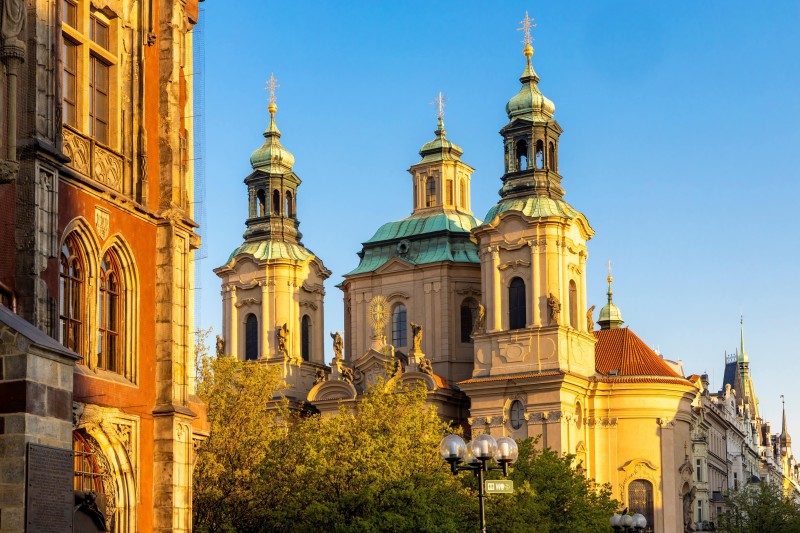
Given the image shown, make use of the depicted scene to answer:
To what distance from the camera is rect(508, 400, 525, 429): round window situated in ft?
246

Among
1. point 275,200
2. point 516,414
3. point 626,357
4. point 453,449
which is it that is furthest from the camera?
point 275,200

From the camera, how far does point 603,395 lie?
257 feet

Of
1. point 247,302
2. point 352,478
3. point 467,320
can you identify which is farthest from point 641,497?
point 352,478

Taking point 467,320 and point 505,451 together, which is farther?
point 467,320

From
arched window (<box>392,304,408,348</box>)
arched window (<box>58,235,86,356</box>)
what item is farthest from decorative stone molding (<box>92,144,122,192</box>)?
arched window (<box>392,304,408,348</box>)

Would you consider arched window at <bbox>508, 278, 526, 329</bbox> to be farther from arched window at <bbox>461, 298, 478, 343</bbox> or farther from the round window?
arched window at <bbox>461, 298, 478, 343</bbox>

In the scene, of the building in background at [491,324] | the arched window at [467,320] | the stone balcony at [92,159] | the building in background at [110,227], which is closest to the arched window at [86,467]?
the building in background at [110,227]

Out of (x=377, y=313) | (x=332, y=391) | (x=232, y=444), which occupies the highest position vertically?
(x=377, y=313)

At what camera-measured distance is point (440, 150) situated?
89375 mm

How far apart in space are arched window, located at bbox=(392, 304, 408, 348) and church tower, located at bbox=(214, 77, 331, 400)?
5.29 m

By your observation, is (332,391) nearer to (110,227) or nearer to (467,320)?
(467,320)

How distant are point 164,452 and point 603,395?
5316 centimetres

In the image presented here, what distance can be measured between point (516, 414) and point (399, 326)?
531 inches

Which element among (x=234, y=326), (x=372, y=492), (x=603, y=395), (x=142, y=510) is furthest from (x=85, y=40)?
(x=234, y=326)
